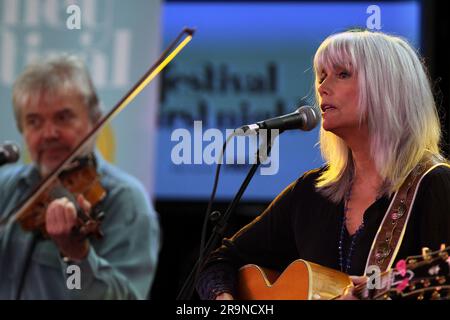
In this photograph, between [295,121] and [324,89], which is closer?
[295,121]

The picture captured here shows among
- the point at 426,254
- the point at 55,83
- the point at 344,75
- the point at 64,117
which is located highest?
the point at 344,75

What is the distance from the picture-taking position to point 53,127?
327cm

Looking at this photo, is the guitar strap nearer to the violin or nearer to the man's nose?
the violin

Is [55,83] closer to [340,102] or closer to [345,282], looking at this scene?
[340,102]

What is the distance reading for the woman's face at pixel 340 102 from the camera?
7.64 ft

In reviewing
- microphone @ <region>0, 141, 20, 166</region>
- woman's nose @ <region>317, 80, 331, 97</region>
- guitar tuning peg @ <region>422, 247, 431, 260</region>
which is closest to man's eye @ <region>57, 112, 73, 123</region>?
microphone @ <region>0, 141, 20, 166</region>

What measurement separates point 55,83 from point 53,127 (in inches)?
6.8

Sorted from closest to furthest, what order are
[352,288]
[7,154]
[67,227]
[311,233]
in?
[352,288]
[311,233]
[7,154]
[67,227]

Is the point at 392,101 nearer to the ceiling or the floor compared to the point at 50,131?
nearer to the ceiling

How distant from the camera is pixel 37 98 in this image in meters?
3.31

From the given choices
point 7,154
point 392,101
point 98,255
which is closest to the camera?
point 392,101

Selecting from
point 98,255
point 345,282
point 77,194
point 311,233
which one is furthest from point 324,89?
point 98,255
